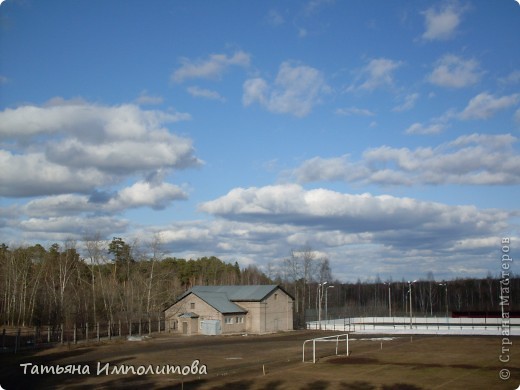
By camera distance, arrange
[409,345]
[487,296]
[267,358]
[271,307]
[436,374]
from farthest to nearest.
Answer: [487,296] < [271,307] < [409,345] < [267,358] < [436,374]

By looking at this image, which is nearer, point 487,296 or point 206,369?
point 206,369

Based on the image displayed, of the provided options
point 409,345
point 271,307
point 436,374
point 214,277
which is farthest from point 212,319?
point 214,277

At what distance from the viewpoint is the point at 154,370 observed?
28.7 metres

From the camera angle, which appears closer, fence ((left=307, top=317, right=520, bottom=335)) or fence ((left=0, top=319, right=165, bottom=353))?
fence ((left=0, top=319, right=165, bottom=353))

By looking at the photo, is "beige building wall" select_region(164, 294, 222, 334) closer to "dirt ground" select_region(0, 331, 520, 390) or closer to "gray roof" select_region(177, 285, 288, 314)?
"gray roof" select_region(177, 285, 288, 314)

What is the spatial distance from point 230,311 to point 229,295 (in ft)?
16.4

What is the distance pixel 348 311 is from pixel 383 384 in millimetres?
70948

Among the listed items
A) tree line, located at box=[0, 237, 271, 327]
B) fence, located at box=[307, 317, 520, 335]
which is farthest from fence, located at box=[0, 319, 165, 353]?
fence, located at box=[307, 317, 520, 335]

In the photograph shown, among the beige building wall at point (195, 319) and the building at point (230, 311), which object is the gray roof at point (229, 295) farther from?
the beige building wall at point (195, 319)

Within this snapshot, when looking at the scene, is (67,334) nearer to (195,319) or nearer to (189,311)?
(195,319)

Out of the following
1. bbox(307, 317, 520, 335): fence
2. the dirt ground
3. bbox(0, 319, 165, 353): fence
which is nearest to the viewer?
the dirt ground

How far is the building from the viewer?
58656 millimetres

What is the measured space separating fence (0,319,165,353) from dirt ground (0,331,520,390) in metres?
2.33

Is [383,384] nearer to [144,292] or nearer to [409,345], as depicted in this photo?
[409,345]
